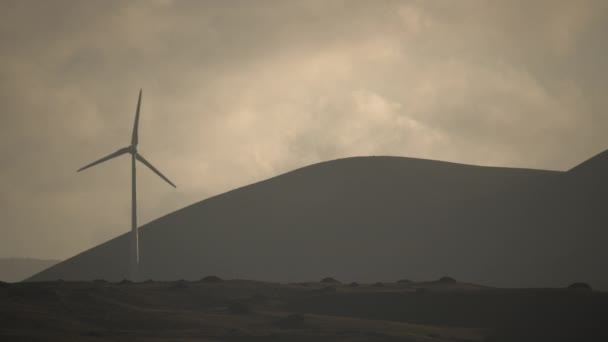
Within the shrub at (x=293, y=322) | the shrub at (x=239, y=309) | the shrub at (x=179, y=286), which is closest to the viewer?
the shrub at (x=293, y=322)

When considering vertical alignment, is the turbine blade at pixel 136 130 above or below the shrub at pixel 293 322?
above

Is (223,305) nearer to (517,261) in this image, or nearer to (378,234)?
(517,261)

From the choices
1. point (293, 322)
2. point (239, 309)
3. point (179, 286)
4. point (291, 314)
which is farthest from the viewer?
point (179, 286)

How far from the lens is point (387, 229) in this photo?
5182 inches

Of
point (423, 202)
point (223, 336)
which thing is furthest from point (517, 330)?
point (423, 202)

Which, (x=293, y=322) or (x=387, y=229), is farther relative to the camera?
(x=387, y=229)

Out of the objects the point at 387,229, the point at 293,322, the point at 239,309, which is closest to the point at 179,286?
the point at 239,309

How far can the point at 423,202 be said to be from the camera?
13700 centimetres

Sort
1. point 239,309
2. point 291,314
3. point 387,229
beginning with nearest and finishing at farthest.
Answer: point 291,314
point 239,309
point 387,229

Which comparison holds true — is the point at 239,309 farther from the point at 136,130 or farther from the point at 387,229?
the point at 387,229

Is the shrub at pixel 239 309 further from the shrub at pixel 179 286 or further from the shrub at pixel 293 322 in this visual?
the shrub at pixel 179 286

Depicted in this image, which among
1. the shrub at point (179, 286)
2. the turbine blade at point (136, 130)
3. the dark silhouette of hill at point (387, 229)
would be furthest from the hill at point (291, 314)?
the dark silhouette of hill at point (387, 229)

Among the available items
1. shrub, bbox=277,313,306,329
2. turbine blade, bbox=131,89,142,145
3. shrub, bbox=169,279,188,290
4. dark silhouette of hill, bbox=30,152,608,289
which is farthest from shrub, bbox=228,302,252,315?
dark silhouette of hill, bbox=30,152,608,289

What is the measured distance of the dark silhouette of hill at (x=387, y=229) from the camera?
4395 inches
